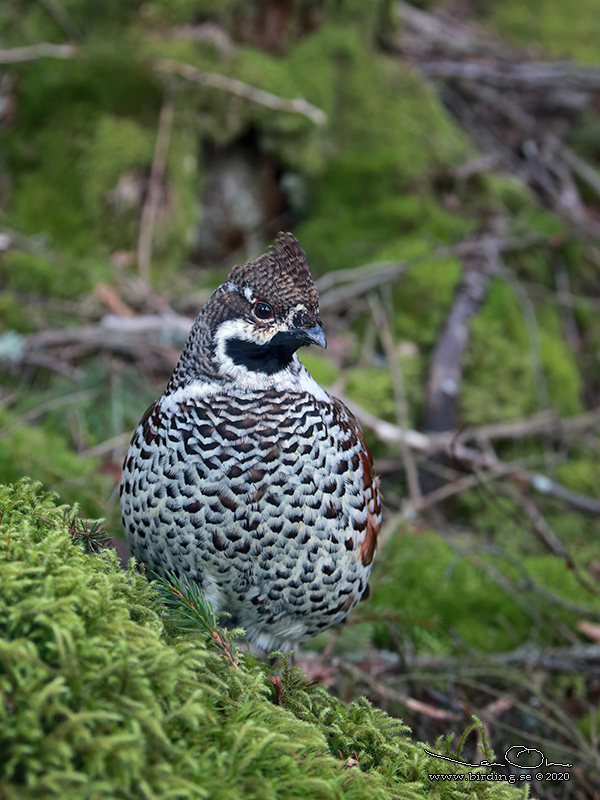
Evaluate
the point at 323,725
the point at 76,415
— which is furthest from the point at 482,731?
the point at 76,415

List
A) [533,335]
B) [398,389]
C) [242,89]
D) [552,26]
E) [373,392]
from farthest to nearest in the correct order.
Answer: [552,26]
[533,335]
[242,89]
[373,392]
[398,389]

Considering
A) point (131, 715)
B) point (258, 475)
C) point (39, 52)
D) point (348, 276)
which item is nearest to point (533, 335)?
point (348, 276)

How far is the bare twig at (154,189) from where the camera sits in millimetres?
6027

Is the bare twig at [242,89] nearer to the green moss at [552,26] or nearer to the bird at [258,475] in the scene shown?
the bird at [258,475]

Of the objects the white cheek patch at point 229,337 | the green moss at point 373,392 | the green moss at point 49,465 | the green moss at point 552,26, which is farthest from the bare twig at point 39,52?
the green moss at point 552,26

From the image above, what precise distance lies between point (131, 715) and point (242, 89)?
5796 millimetres

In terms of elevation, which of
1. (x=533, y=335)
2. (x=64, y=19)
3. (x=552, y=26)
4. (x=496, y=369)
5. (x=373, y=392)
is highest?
(x=552, y=26)

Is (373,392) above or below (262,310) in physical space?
below

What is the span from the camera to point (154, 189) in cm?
605

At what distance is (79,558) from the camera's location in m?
1.79

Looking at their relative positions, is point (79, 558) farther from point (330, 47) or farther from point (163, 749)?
point (330, 47)

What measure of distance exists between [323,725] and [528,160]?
322 inches

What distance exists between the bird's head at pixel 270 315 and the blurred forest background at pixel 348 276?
151 cm

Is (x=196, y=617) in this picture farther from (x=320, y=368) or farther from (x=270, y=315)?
(x=320, y=368)
